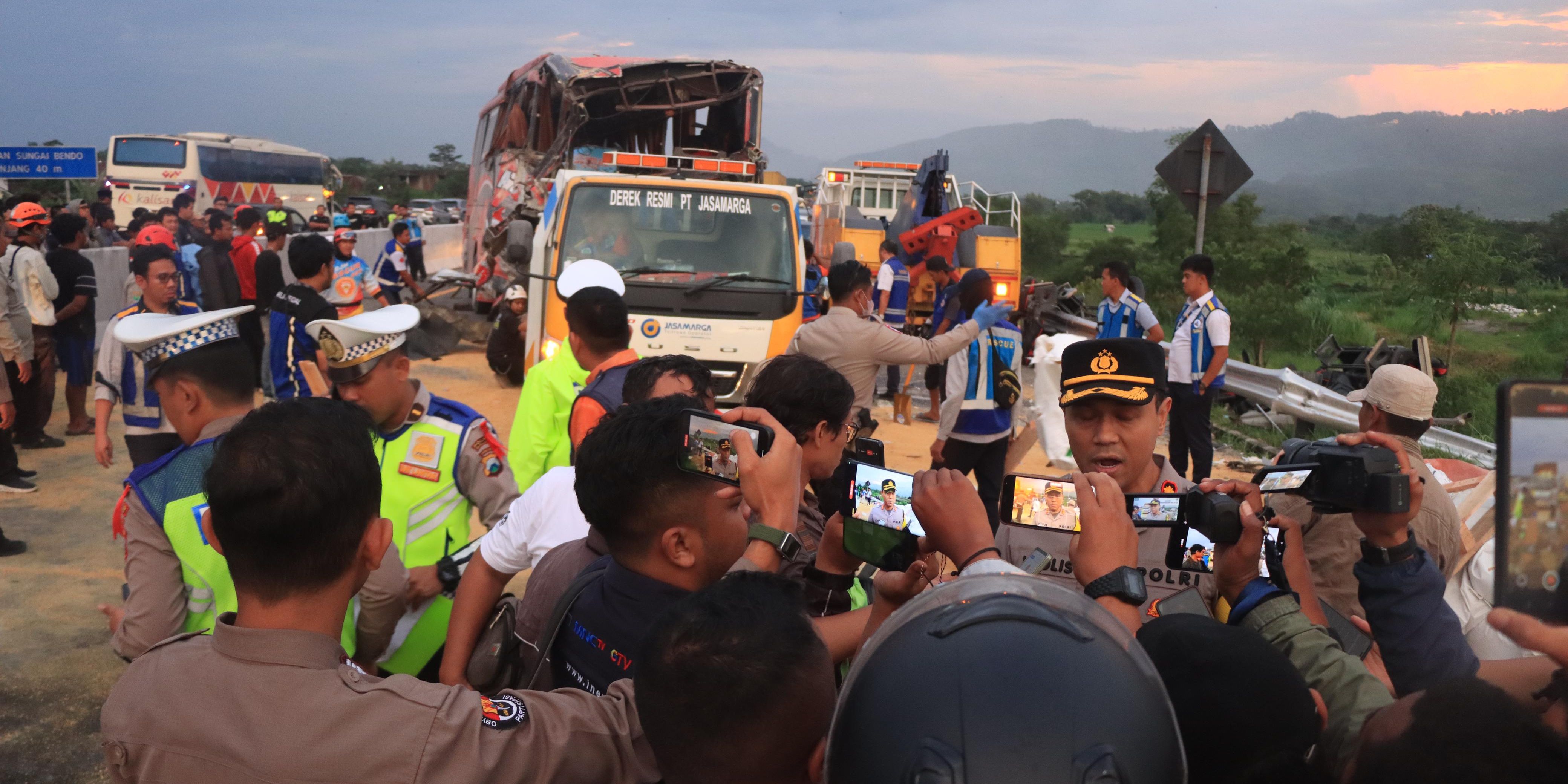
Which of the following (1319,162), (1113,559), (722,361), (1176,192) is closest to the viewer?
(1113,559)

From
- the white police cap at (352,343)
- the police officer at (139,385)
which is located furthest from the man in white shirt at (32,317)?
the white police cap at (352,343)

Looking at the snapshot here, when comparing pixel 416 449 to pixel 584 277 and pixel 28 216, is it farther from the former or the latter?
pixel 28 216

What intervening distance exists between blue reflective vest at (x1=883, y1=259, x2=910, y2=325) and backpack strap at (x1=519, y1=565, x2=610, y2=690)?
9.84 metres

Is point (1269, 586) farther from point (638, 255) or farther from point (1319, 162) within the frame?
point (1319, 162)

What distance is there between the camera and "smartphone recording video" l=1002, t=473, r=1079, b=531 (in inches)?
81.5

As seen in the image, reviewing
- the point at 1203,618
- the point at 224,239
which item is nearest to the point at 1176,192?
the point at 1203,618

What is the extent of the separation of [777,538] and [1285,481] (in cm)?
107

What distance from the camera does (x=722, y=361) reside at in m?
8.07

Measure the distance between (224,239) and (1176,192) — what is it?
1010cm

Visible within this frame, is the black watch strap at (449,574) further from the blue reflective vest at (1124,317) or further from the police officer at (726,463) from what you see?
the blue reflective vest at (1124,317)

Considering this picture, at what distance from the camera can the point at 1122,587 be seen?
1599 millimetres

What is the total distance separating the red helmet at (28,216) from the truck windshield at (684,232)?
13.9 ft

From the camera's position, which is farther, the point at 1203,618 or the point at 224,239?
the point at 224,239

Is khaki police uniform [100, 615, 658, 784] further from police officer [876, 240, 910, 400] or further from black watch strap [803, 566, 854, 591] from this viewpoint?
police officer [876, 240, 910, 400]
